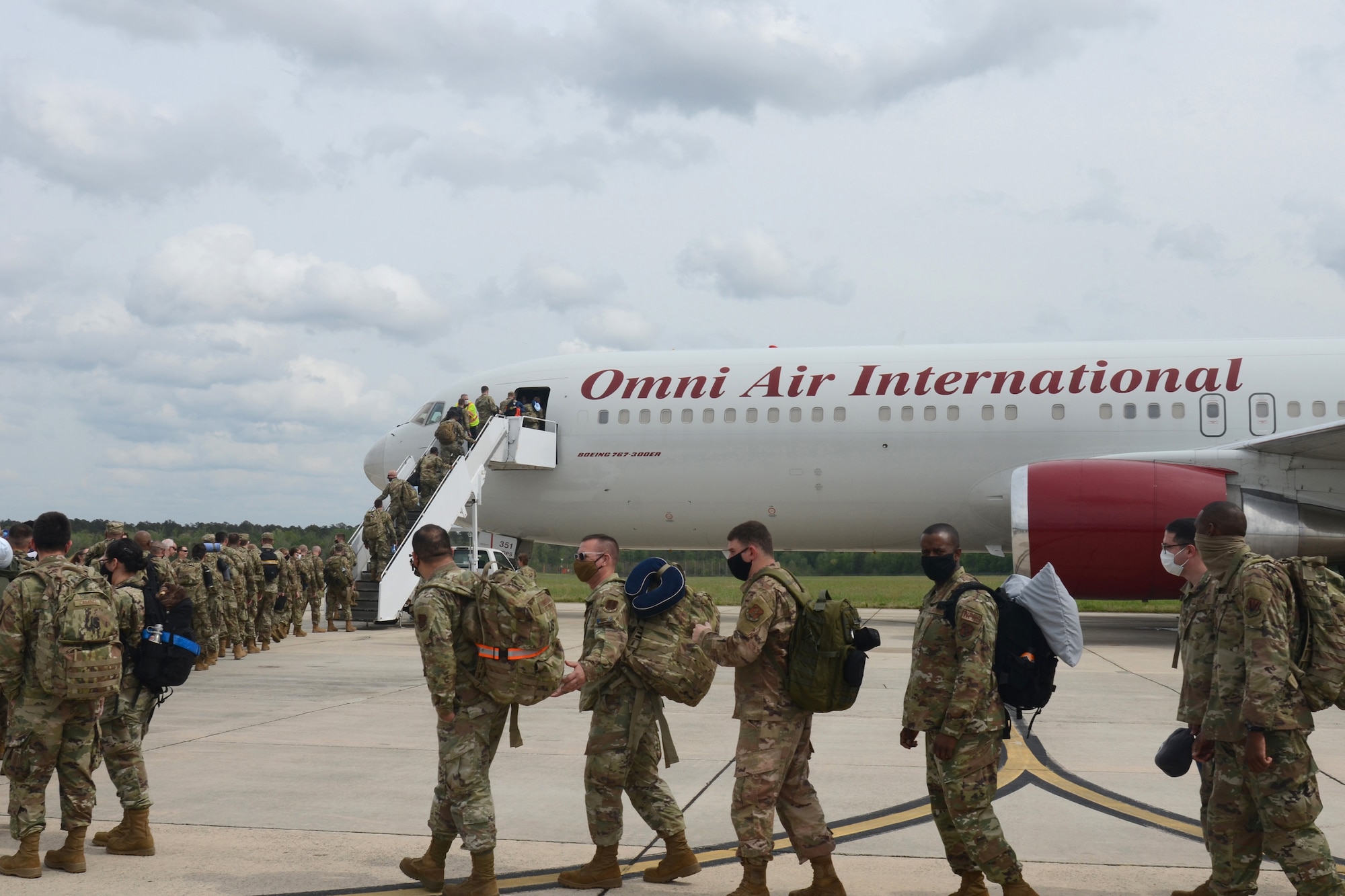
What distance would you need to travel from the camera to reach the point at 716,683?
1194cm

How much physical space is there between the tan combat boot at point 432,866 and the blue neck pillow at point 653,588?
1299 millimetres

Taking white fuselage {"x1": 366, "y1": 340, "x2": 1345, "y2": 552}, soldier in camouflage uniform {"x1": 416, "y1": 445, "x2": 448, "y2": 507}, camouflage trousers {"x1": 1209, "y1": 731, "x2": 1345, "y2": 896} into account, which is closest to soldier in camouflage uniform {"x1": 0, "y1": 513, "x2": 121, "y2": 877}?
camouflage trousers {"x1": 1209, "y1": 731, "x2": 1345, "y2": 896}

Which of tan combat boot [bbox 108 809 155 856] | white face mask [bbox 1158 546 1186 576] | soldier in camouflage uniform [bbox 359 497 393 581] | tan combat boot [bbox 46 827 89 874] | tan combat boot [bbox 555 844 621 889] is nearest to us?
tan combat boot [bbox 555 844 621 889]

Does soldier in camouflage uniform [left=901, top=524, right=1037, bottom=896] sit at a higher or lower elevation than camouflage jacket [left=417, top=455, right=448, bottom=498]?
lower

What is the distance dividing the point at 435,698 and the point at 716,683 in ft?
24.9

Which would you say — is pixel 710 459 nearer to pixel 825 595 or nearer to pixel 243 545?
pixel 243 545

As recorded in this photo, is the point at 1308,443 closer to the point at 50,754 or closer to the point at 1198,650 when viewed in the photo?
the point at 1198,650

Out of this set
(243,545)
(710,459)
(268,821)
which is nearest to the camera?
(268,821)

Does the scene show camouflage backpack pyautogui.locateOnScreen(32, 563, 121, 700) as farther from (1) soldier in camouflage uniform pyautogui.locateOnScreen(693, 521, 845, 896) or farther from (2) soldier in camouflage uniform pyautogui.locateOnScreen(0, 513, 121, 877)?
(1) soldier in camouflage uniform pyautogui.locateOnScreen(693, 521, 845, 896)

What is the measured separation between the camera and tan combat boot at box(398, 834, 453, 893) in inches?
189

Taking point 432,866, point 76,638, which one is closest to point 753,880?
point 432,866

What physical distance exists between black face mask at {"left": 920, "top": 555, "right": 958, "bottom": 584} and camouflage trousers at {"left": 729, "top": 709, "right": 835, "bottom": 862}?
0.84 meters

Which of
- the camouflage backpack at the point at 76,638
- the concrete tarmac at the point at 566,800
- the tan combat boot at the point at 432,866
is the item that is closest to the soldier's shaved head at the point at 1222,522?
the concrete tarmac at the point at 566,800

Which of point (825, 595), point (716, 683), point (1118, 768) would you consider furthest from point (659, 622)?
point (716, 683)
